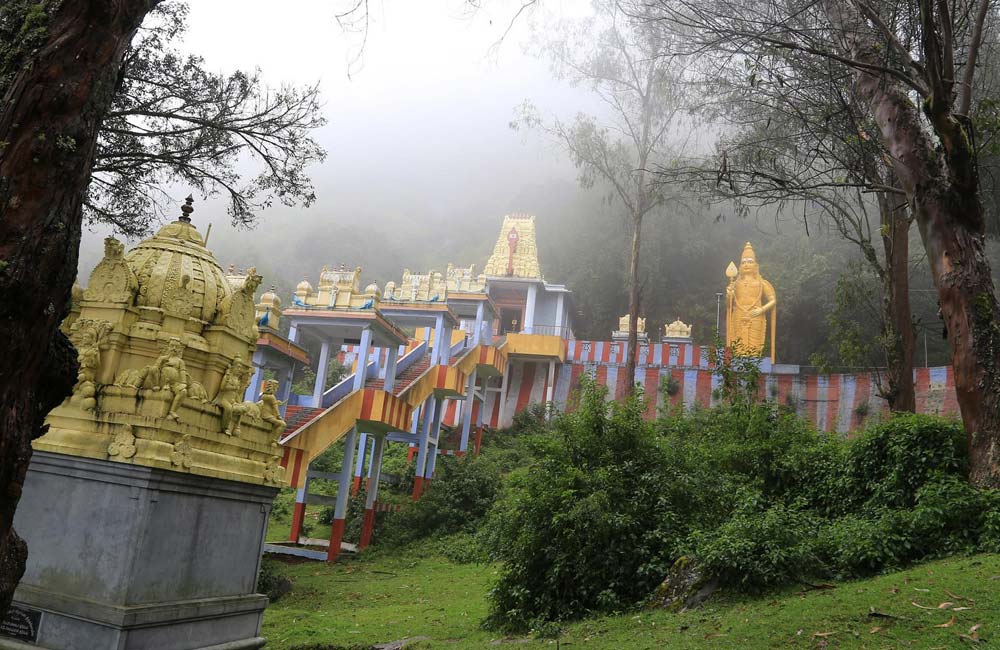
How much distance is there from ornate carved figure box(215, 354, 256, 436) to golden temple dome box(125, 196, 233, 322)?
61cm

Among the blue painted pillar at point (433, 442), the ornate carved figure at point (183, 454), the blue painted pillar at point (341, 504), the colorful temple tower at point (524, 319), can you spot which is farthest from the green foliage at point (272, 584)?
the colorful temple tower at point (524, 319)

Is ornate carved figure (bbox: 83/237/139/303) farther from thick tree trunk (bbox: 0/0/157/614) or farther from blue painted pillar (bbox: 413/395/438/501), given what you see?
blue painted pillar (bbox: 413/395/438/501)

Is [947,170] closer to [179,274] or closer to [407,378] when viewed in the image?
[179,274]

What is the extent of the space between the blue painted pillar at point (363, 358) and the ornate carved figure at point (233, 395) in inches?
297

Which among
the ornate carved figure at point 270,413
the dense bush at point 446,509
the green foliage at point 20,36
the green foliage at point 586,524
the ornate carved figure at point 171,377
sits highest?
the green foliage at point 20,36

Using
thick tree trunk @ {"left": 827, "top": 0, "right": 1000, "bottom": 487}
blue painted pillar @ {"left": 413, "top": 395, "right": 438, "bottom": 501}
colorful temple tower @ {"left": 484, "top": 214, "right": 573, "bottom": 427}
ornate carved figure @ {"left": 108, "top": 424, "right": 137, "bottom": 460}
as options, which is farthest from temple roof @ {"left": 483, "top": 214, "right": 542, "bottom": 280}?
ornate carved figure @ {"left": 108, "top": 424, "right": 137, "bottom": 460}

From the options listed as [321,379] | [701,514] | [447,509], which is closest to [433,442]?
[447,509]

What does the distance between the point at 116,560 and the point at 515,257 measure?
23520 millimetres

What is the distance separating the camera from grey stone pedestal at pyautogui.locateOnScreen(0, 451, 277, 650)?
5715 millimetres

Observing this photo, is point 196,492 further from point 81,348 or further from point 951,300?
point 951,300

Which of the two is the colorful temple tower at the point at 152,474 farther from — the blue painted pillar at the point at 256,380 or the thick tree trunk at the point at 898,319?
the thick tree trunk at the point at 898,319

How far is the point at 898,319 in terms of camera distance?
1068cm

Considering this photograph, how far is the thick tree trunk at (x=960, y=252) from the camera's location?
666 centimetres

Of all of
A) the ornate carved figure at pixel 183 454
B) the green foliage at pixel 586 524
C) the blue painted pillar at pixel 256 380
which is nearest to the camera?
the ornate carved figure at pixel 183 454
